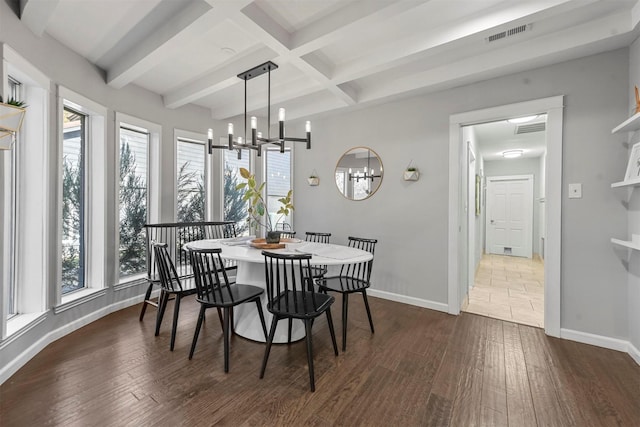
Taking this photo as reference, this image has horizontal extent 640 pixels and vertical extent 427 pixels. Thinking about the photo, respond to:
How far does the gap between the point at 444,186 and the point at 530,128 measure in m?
2.42

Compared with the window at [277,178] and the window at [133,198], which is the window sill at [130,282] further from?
the window at [277,178]

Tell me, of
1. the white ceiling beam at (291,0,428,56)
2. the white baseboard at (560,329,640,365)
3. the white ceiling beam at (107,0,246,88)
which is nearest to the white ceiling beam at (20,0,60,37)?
the white ceiling beam at (107,0,246,88)

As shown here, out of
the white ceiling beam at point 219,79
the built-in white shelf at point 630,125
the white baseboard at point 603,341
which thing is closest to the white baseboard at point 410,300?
the white baseboard at point 603,341

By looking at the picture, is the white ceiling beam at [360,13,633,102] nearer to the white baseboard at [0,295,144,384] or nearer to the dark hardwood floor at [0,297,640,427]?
the dark hardwood floor at [0,297,640,427]

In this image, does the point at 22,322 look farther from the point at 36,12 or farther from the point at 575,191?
the point at 575,191

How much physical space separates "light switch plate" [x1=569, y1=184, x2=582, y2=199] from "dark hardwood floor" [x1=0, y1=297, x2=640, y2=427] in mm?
1302

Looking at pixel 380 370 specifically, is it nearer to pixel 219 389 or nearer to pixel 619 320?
pixel 219 389

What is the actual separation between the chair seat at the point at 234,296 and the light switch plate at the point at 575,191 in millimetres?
2873

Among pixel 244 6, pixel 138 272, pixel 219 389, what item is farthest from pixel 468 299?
pixel 138 272

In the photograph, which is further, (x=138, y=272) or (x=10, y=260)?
(x=138, y=272)

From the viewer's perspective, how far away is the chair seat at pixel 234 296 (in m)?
2.12

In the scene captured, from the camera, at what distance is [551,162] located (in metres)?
2.63

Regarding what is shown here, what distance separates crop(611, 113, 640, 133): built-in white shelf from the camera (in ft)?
6.48

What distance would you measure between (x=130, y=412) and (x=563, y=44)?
4.05 metres
